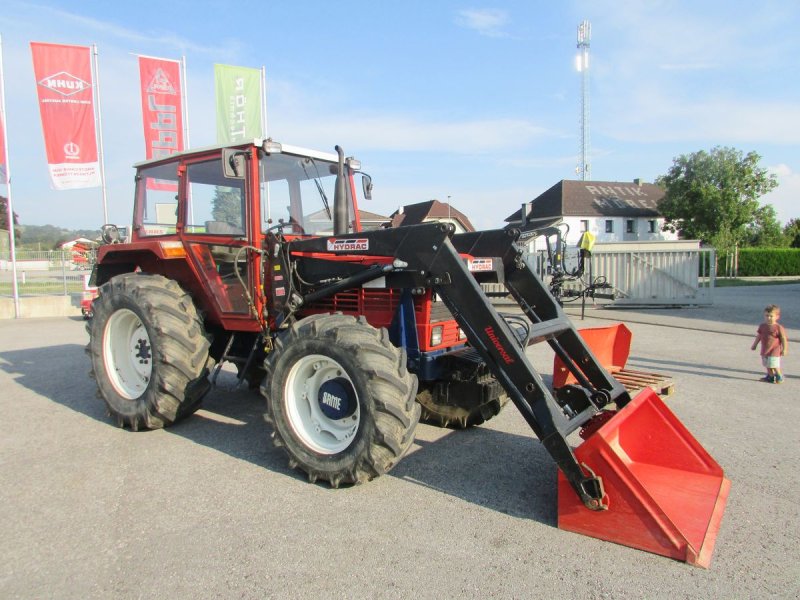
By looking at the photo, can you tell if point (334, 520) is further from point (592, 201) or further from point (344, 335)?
point (592, 201)

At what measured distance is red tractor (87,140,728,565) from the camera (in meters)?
3.38

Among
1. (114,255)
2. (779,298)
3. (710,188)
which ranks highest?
(710,188)

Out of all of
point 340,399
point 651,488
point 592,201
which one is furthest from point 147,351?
point 592,201

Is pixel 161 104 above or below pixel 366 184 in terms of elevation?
above

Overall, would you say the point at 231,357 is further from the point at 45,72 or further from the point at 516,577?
the point at 45,72

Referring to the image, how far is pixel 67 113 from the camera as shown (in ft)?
47.8

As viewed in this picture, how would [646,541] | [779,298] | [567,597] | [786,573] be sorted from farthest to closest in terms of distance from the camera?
[779,298] → [646,541] → [786,573] → [567,597]

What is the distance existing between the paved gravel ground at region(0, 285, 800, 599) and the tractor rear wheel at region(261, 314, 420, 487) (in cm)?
24

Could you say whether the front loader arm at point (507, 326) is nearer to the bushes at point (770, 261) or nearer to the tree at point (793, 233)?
the bushes at point (770, 261)

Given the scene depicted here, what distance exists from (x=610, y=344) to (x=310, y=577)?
498 centimetres

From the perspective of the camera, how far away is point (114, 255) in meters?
5.55

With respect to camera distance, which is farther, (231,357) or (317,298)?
(231,357)

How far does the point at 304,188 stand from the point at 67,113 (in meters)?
12.7

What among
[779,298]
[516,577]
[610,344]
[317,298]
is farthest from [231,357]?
[779,298]
